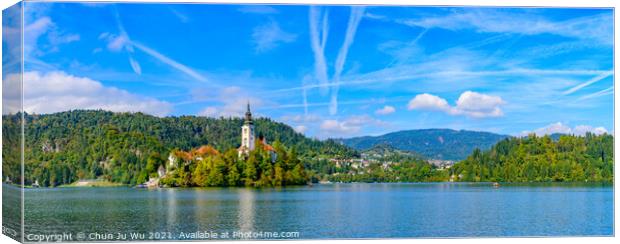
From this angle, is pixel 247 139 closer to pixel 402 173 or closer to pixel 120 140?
pixel 120 140

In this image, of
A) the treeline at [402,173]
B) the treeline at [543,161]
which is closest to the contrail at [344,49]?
the treeline at [543,161]

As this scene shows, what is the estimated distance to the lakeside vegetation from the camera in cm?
2836

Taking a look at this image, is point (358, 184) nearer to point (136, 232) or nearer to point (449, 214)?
point (449, 214)

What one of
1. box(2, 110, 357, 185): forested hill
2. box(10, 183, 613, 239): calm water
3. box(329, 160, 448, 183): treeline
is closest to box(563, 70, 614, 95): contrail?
box(10, 183, 613, 239): calm water

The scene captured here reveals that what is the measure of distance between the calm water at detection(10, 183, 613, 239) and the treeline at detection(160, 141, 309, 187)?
11959mm

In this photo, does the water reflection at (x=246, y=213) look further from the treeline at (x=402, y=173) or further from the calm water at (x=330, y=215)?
the treeline at (x=402, y=173)

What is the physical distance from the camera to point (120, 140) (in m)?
40.1

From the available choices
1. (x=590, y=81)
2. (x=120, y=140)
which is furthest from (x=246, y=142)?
(x=590, y=81)

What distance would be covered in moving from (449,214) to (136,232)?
9.11 m

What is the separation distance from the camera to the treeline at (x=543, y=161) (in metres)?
26.5

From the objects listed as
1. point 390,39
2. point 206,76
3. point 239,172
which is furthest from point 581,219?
point 239,172

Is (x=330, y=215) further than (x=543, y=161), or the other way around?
(x=543, y=161)

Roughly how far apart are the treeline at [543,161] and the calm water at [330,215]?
95 cm

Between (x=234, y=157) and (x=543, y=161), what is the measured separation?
13.9 meters
